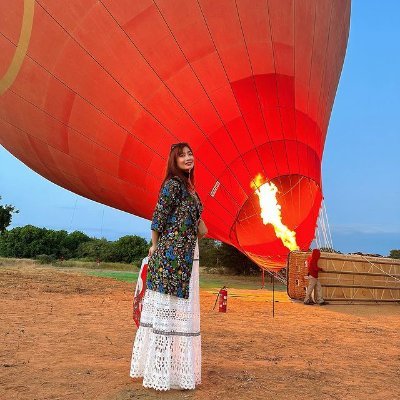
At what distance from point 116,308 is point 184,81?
4.14 metres

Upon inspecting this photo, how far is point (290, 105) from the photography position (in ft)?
28.2

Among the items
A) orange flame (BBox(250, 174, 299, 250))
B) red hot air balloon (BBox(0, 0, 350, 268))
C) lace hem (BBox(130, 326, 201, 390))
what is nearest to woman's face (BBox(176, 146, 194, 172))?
lace hem (BBox(130, 326, 201, 390))

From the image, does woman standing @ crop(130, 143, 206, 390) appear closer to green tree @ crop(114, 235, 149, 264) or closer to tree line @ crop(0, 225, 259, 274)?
tree line @ crop(0, 225, 259, 274)

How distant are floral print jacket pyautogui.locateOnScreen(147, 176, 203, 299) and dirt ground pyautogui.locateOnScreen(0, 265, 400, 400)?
0.78m

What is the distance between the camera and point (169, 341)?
347 centimetres

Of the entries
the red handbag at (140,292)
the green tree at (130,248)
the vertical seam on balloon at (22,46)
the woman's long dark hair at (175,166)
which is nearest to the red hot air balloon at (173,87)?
the vertical seam on balloon at (22,46)

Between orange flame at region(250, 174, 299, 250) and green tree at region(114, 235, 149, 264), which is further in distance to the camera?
green tree at region(114, 235, 149, 264)

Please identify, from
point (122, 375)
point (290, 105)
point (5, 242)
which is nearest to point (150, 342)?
point (122, 375)

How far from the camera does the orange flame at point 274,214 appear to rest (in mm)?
9828

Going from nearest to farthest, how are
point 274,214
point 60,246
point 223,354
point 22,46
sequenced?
point 223,354 → point 22,46 → point 274,214 → point 60,246

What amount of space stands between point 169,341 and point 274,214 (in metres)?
7.09

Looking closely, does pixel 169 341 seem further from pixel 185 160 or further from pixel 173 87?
pixel 173 87

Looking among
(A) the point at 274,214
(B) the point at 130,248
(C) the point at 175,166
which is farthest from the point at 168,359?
(B) the point at 130,248

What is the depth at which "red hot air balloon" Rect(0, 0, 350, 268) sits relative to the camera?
733cm
